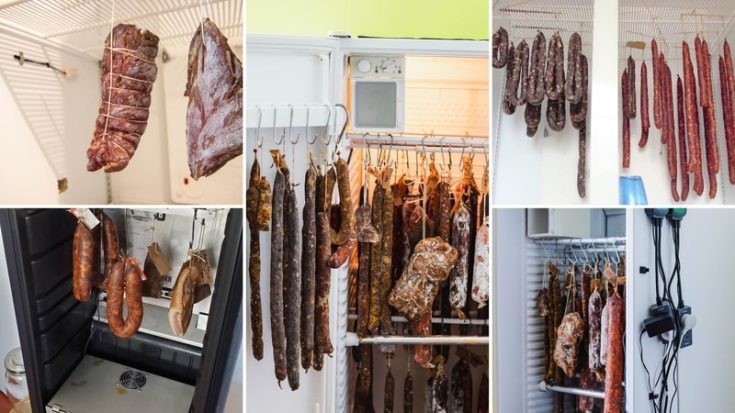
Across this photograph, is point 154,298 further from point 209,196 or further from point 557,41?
point 557,41

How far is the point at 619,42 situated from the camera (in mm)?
1152

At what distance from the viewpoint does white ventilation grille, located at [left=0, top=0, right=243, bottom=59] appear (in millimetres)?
1075

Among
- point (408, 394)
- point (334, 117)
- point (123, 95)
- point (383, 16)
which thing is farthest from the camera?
point (408, 394)

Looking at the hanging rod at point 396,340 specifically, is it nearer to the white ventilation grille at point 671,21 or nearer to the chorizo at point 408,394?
the chorizo at point 408,394

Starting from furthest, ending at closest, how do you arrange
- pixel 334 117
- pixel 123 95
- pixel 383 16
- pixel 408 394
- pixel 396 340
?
1. pixel 408 394
2. pixel 396 340
3. pixel 334 117
4. pixel 383 16
5. pixel 123 95

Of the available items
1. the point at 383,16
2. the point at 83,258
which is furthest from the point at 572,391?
the point at 83,258

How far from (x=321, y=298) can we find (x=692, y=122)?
32.7 inches

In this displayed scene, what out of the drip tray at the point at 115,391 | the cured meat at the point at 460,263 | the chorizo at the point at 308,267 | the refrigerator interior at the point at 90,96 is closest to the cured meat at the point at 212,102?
the refrigerator interior at the point at 90,96

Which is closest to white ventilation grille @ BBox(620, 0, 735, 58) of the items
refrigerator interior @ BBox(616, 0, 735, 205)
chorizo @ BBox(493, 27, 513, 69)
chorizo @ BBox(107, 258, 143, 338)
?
refrigerator interior @ BBox(616, 0, 735, 205)

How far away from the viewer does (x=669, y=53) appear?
1.16 meters

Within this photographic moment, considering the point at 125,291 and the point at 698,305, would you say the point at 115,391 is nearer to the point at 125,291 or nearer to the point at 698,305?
the point at 125,291

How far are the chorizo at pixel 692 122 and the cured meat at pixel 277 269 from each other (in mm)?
801

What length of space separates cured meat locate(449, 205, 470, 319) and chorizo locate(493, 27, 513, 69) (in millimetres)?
406

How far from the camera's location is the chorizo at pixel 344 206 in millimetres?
1251
